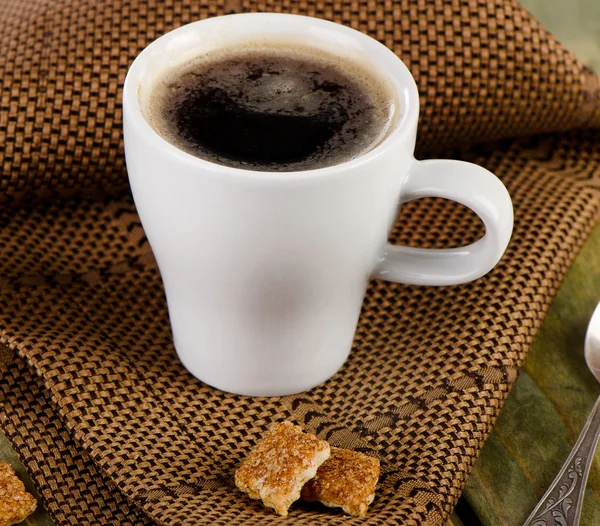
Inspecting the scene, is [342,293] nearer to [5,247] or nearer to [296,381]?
[296,381]

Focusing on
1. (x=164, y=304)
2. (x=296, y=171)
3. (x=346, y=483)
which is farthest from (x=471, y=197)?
(x=164, y=304)

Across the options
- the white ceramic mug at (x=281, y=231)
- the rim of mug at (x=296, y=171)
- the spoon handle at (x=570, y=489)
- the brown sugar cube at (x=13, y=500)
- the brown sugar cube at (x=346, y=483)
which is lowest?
the brown sugar cube at (x=13, y=500)

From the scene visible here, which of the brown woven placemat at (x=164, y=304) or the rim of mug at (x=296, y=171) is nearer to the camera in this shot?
the rim of mug at (x=296, y=171)

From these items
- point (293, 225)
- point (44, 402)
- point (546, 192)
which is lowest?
point (44, 402)

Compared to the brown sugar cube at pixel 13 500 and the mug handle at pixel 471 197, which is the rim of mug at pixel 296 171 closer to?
the mug handle at pixel 471 197

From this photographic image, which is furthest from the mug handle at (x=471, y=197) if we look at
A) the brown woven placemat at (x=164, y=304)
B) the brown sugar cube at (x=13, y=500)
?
the brown sugar cube at (x=13, y=500)

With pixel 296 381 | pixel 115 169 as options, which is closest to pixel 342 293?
pixel 296 381

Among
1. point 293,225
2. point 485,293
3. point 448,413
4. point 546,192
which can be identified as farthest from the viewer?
point 546,192

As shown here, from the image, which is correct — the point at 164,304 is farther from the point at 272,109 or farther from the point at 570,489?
the point at 570,489

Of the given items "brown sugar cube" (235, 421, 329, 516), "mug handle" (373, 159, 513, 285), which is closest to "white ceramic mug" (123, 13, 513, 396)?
"mug handle" (373, 159, 513, 285)
